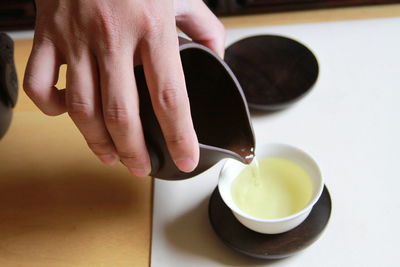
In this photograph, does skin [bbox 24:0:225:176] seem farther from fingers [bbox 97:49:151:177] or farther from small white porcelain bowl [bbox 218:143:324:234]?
small white porcelain bowl [bbox 218:143:324:234]

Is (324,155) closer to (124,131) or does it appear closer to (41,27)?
(124,131)

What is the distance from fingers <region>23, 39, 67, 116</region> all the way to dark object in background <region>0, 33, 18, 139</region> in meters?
0.29

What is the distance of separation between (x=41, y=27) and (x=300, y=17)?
29.6 inches

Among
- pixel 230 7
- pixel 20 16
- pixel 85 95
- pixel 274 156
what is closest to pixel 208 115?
pixel 274 156

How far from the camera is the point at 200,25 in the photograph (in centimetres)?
88

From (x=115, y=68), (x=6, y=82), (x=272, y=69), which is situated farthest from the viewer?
(x=272, y=69)

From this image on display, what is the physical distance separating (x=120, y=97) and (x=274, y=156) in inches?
13.1

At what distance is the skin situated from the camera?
2.17 ft

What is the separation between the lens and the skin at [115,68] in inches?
26.0

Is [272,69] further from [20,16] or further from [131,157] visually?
[20,16]

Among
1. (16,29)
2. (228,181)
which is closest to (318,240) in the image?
(228,181)

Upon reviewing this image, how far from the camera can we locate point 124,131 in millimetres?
678

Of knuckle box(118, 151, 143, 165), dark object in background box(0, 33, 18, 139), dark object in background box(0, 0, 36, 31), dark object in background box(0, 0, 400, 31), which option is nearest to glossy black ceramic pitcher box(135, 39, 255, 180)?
knuckle box(118, 151, 143, 165)

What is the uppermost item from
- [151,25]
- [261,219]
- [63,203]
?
[151,25]
